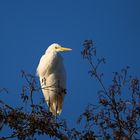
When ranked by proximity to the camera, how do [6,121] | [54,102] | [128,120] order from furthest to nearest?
[54,102]
[128,120]
[6,121]

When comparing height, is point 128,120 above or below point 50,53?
below

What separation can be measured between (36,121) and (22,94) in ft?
1.28

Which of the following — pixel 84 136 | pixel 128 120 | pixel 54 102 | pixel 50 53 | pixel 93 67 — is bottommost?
pixel 84 136

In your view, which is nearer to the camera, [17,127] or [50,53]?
[17,127]

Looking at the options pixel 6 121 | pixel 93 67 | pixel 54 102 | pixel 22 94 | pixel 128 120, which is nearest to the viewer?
pixel 6 121

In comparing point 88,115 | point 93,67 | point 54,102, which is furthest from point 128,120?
point 54,102

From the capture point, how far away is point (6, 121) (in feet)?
12.9

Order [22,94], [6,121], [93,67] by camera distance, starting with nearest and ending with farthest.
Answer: [6,121]
[22,94]
[93,67]

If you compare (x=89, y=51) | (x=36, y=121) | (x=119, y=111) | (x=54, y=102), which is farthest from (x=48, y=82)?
(x=36, y=121)

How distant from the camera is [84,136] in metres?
4.07

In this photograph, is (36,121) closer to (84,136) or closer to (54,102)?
(84,136)

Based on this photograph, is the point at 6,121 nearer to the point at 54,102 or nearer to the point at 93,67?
the point at 93,67

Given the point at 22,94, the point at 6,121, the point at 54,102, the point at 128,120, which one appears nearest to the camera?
the point at 6,121

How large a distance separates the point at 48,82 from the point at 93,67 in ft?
11.3
